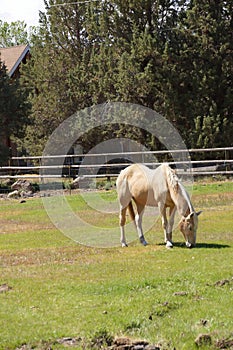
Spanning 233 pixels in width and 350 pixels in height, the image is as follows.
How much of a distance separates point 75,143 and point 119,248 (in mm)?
25569

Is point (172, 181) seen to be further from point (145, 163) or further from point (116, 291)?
point (145, 163)

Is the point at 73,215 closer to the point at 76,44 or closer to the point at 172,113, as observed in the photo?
the point at 172,113

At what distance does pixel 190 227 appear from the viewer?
492 inches

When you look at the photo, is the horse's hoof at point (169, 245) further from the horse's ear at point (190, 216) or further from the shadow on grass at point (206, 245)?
the horse's ear at point (190, 216)

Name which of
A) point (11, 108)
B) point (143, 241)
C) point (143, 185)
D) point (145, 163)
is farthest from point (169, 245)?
point (11, 108)

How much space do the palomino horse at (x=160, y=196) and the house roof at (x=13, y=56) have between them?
3406cm

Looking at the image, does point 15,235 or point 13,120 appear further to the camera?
point 13,120

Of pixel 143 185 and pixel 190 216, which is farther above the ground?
pixel 143 185

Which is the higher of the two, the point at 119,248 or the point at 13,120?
the point at 13,120

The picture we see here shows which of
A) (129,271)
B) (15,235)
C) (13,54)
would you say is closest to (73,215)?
(15,235)

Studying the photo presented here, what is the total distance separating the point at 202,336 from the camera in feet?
22.2

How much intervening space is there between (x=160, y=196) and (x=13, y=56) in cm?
3723

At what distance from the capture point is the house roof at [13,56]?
47.0 metres

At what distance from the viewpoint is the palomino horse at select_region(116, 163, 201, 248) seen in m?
12.6
